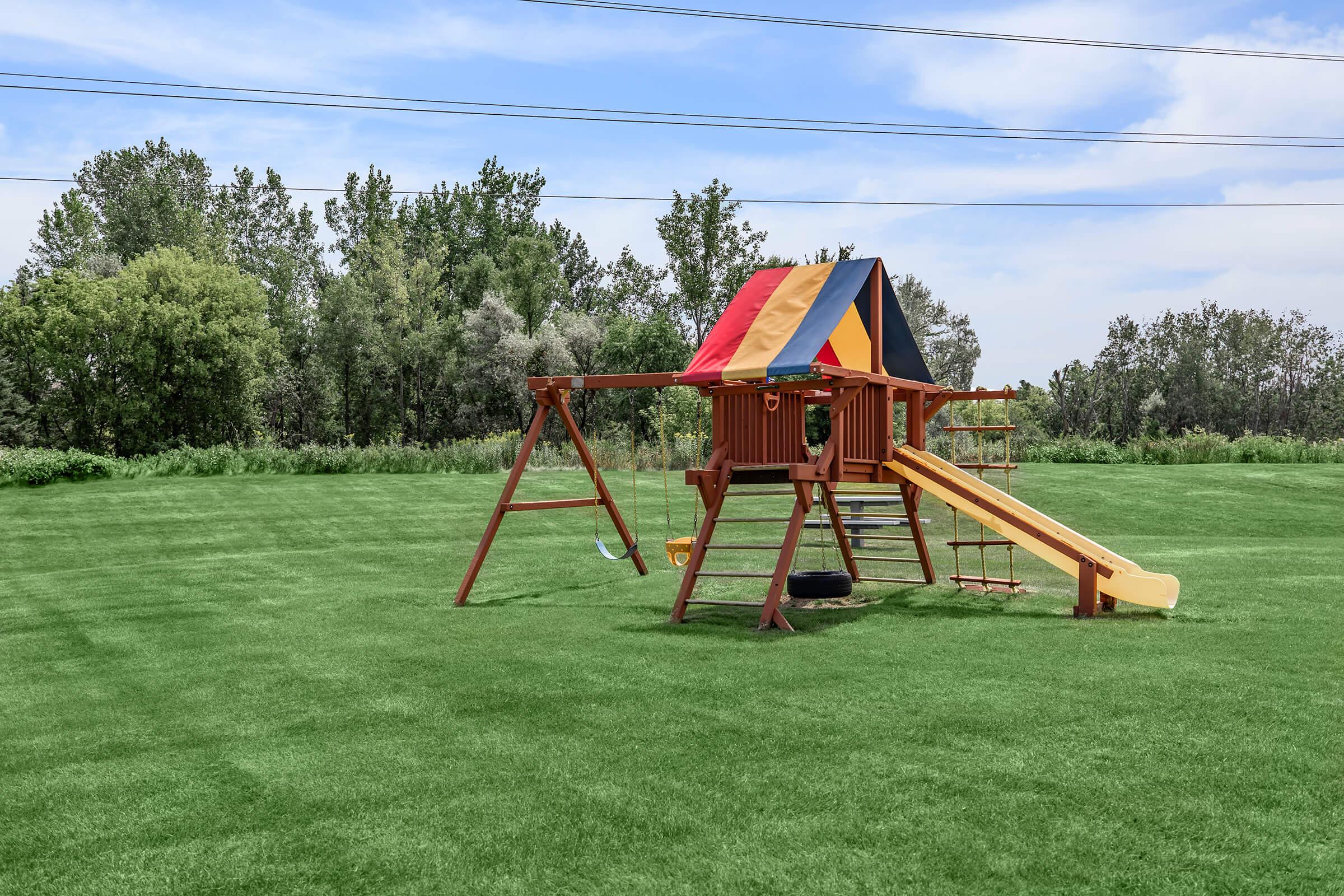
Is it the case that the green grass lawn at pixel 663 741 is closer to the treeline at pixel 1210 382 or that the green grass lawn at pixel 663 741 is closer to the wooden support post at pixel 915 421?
the wooden support post at pixel 915 421

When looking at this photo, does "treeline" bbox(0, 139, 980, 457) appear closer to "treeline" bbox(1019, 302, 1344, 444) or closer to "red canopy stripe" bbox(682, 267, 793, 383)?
"treeline" bbox(1019, 302, 1344, 444)

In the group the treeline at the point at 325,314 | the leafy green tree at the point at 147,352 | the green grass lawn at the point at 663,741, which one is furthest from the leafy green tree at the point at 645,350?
the green grass lawn at the point at 663,741

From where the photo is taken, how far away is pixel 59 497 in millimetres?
19484

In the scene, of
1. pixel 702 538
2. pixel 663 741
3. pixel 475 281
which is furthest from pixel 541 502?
pixel 475 281

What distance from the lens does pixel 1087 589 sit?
358 inches

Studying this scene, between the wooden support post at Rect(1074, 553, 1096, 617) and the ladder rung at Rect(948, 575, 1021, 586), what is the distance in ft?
5.21

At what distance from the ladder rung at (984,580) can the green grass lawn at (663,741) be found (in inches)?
12.7

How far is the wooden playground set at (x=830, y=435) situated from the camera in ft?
30.6

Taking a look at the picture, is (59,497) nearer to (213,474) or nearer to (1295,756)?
(213,474)

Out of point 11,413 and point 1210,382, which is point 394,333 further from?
point 1210,382

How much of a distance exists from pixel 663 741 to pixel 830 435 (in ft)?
15.5

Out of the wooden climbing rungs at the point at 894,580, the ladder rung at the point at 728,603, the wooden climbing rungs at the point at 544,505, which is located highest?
the wooden climbing rungs at the point at 544,505

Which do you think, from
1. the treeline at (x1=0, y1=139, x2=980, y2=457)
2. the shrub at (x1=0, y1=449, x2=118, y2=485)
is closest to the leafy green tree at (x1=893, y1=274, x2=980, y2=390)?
the treeline at (x1=0, y1=139, x2=980, y2=457)

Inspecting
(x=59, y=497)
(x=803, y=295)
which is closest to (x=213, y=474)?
(x=59, y=497)
